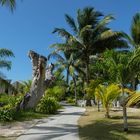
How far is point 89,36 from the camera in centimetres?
3597

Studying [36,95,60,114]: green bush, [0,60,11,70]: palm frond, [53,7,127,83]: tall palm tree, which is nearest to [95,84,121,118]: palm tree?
[36,95,60,114]: green bush

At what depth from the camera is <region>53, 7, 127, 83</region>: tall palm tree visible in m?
35.8

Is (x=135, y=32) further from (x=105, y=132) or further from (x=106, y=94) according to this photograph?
(x=105, y=132)

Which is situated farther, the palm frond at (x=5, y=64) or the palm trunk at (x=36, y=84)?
the palm trunk at (x=36, y=84)

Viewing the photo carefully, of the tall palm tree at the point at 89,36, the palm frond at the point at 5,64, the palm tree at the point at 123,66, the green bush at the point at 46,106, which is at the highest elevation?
the tall palm tree at the point at 89,36

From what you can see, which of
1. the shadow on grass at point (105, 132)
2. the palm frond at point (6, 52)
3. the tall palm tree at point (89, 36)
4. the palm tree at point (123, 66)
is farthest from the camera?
the tall palm tree at point (89, 36)

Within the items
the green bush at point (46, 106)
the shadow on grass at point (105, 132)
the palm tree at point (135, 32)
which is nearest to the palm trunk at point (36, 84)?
the green bush at point (46, 106)

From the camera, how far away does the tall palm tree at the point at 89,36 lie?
35750 mm

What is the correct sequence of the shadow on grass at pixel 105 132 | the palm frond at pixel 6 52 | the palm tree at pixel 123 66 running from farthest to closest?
1. the palm frond at pixel 6 52
2. the palm tree at pixel 123 66
3. the shadow on grass at pixel 105 132

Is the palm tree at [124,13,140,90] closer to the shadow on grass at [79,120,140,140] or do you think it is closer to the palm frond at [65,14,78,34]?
the palm frond at [65,14,78,34]

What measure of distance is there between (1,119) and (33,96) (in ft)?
20.4

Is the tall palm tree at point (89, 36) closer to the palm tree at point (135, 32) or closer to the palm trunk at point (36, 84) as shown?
the palm tree at point (135, 32)

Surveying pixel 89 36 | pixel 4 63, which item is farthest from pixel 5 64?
pixel 89 36

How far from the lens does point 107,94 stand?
66.5ft
